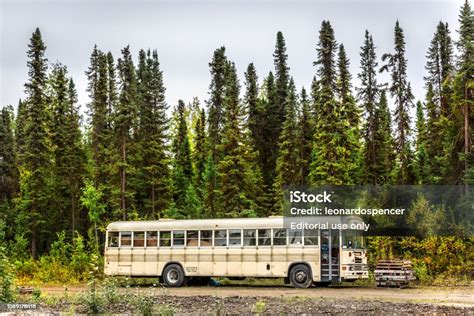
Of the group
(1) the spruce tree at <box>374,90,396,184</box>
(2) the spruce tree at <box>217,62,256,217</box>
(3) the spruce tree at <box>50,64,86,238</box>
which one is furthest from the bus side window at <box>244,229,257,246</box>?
(3) the spruce tree at <box>50,64,86,238</box>

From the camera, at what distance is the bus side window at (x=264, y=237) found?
1006 inches

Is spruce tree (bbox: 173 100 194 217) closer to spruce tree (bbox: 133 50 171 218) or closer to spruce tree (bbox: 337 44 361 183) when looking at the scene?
spruce tree (bbox: 133 50 171 218)

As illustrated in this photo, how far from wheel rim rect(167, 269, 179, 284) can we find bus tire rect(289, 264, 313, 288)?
197 inches

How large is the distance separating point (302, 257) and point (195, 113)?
203 feet

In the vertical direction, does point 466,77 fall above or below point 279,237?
above

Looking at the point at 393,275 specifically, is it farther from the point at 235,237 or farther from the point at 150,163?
the point at 150,163

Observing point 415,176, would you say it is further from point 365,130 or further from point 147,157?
point 147,157

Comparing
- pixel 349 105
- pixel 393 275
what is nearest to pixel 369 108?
pixel 349 105

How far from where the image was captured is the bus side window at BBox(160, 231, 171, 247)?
27.3m

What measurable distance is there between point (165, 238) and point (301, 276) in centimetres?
607

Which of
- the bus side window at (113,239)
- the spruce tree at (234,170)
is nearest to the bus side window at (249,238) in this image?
the bus side window at (113,239)

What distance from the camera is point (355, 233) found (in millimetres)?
25000

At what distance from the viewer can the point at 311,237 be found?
985 inches

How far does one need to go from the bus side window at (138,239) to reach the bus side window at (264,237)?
5.34 metres
